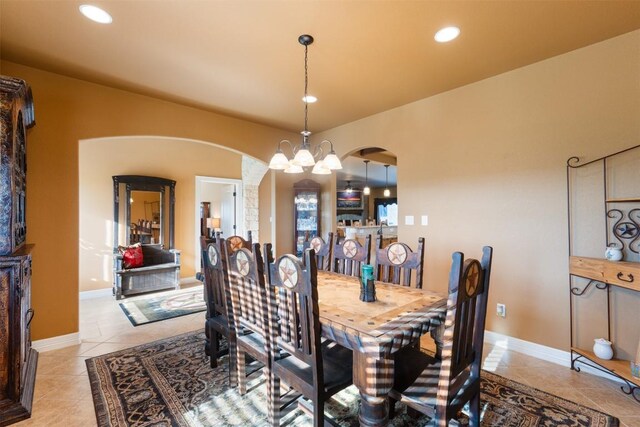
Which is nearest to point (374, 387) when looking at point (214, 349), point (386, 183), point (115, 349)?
point (214, 349)

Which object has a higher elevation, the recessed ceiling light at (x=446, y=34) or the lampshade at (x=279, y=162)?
the recessed ceiling light at (x=446, y=34)

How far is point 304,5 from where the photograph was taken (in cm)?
192

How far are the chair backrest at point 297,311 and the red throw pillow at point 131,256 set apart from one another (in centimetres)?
428

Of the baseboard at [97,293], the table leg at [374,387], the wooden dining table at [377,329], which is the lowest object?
the baseboard at [97,293]

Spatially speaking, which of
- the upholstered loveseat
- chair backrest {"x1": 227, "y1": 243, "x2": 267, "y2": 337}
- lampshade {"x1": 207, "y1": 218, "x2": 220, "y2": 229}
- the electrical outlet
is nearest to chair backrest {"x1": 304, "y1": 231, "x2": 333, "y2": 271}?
chair backrest {"x1": 227, "y1": 243, "x2": 267, "y2": 337}

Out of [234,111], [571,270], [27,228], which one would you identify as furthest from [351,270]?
[27,228]

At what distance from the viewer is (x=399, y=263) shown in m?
2.38

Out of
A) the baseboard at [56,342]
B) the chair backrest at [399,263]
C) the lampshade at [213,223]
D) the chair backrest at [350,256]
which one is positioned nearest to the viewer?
the chair backrest at [399,263]

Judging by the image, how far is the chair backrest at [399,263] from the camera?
7.46 feet

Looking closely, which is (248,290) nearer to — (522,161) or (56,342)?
(56,342)

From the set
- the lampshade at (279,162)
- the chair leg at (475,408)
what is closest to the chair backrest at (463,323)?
the chair leg at (475,408)

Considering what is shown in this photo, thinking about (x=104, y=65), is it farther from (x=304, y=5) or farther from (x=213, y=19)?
(x=304, y=5)

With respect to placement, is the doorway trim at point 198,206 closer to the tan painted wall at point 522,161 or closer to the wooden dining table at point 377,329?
the tan painted wall at point 522,161

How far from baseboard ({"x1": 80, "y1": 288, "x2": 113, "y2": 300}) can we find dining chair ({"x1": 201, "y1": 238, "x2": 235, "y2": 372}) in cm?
342
